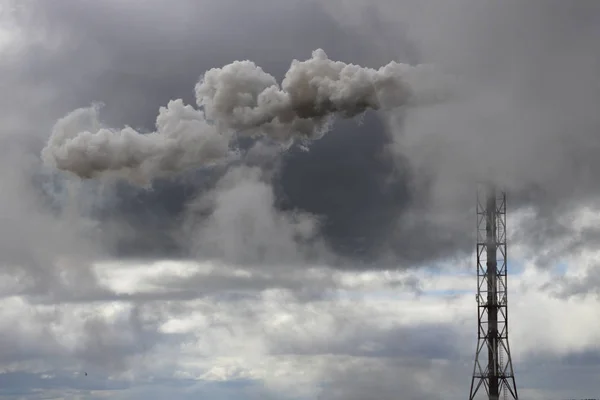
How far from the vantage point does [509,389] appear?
330 feet

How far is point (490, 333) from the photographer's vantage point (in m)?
102

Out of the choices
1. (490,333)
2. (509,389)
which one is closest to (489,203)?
(490,333)

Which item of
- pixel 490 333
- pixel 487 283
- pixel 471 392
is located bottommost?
pixel 471 392

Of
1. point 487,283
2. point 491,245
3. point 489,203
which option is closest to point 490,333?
point 487,283

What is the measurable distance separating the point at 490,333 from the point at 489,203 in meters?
21.9

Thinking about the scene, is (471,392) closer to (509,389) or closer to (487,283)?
(509,389)

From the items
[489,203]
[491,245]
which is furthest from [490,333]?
[489,203]

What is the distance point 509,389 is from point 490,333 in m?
9.39

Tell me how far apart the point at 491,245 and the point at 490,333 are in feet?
49.2

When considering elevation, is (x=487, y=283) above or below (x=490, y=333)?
above

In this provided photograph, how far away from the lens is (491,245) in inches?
3907

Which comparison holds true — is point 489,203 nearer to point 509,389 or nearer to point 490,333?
point 490,333

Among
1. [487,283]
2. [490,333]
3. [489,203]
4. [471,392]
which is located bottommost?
[471,392]

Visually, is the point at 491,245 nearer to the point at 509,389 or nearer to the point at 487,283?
the point at 487,283
